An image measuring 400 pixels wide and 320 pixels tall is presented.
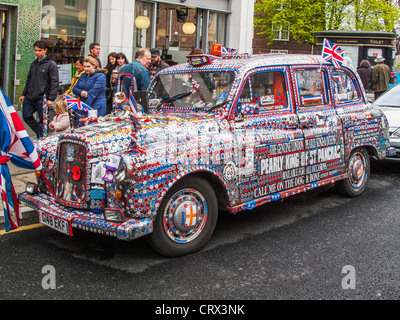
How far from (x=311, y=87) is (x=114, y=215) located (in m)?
3.23

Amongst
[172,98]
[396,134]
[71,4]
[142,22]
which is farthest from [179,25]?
[172,98]

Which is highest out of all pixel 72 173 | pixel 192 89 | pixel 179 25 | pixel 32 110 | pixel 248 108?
pixel 179 25

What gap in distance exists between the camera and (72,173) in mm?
4824

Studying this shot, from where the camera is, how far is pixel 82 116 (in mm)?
6176

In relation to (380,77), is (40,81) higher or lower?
lower

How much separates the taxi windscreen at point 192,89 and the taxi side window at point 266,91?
0.22m

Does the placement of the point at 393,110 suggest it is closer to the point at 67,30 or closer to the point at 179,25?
the point at 179,25

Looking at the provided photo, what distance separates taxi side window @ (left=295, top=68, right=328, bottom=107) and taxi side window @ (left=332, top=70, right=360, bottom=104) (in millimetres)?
294

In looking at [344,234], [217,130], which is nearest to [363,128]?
[344,234]

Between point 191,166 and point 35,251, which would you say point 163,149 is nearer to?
point 191,166

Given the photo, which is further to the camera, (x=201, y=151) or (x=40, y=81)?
(x=40, y=81)

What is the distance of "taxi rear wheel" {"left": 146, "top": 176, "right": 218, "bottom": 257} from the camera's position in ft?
15.6

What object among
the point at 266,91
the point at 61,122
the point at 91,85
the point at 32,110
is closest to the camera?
the point at 266,91

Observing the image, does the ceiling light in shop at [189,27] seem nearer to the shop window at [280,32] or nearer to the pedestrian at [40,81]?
the pedestrian at [40,81]
